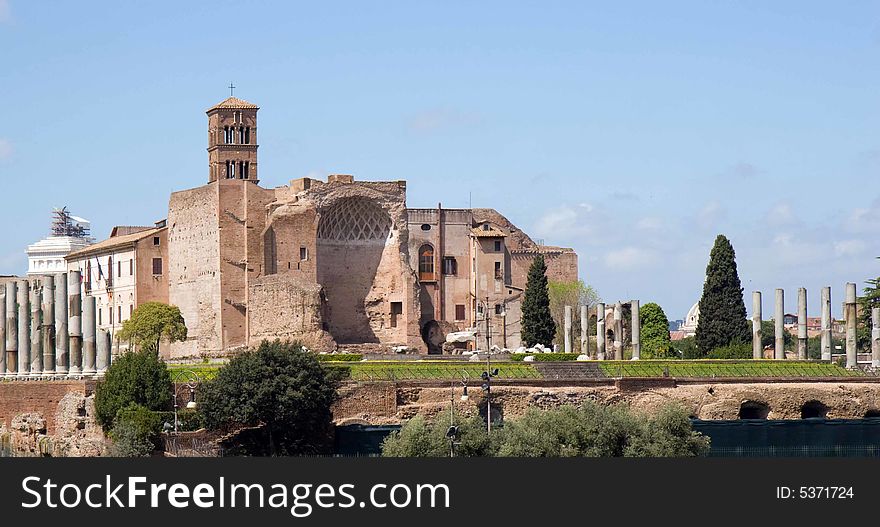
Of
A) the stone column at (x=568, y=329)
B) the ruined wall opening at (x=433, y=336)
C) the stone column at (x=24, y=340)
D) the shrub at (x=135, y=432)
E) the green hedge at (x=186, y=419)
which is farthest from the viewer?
the ruined wall opening at (x=433, y=336)

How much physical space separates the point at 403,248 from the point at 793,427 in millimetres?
31137

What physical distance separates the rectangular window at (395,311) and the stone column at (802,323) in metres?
19.5

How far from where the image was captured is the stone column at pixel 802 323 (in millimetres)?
80812

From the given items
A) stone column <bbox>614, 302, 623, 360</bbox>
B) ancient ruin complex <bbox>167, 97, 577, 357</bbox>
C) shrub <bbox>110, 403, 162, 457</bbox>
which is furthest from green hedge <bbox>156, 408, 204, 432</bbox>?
stone column <bbox>614, 302, 623, 360</bbox>

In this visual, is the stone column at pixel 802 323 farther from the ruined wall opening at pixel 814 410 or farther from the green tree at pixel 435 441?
the green tree at pixel 435 441

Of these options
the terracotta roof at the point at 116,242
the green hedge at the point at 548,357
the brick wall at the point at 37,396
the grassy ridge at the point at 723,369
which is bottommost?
the brick wall at the point at 37,396

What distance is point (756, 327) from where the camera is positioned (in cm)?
8162

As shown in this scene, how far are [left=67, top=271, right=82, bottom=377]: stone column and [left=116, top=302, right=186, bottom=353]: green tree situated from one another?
1025 centimetres

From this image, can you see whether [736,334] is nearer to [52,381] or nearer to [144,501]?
[52,381]

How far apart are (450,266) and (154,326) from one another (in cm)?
2039

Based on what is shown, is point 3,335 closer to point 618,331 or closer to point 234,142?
point 234,142

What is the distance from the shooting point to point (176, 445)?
59719 millimetres

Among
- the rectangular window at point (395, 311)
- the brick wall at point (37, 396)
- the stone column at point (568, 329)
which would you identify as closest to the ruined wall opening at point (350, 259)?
the rectangular window at point (395, 311)

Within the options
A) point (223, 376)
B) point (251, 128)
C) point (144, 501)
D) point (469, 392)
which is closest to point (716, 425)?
point (469, 392)
